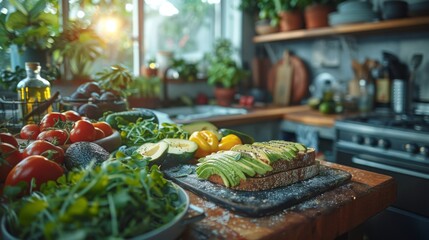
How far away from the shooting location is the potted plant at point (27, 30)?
175cm

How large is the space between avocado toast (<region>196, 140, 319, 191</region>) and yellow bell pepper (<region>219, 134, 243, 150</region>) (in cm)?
17

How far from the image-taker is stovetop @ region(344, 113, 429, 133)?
7.20 feet

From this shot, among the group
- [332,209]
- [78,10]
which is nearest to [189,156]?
[332,209]

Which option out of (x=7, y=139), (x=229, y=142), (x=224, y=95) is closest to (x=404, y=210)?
(x=229, y=142)

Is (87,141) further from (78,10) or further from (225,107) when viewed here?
(225,107)

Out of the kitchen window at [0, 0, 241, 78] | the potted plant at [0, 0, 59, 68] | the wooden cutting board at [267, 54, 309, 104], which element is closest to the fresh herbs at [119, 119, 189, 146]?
the potted plant at [0, 0, 59, 68]

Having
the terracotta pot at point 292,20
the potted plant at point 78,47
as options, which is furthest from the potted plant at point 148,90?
the terracotta pot at point 292,20

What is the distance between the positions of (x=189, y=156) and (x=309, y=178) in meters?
0.37

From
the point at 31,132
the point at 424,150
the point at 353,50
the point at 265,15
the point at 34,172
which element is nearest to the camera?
the point at 34,172

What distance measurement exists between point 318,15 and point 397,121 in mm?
1129

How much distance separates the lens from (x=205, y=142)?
1256mm

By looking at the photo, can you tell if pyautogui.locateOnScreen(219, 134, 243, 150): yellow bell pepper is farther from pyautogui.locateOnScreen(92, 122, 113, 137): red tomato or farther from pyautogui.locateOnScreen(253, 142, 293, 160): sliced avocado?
pyautogui.locateOnScreen(92, 122, 113, 137): red tomato

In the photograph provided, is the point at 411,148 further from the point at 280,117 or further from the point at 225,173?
the point at 225,173

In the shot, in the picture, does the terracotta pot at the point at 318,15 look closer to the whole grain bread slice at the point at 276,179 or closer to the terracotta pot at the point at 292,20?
the terracotta pot at the point at 292,20
